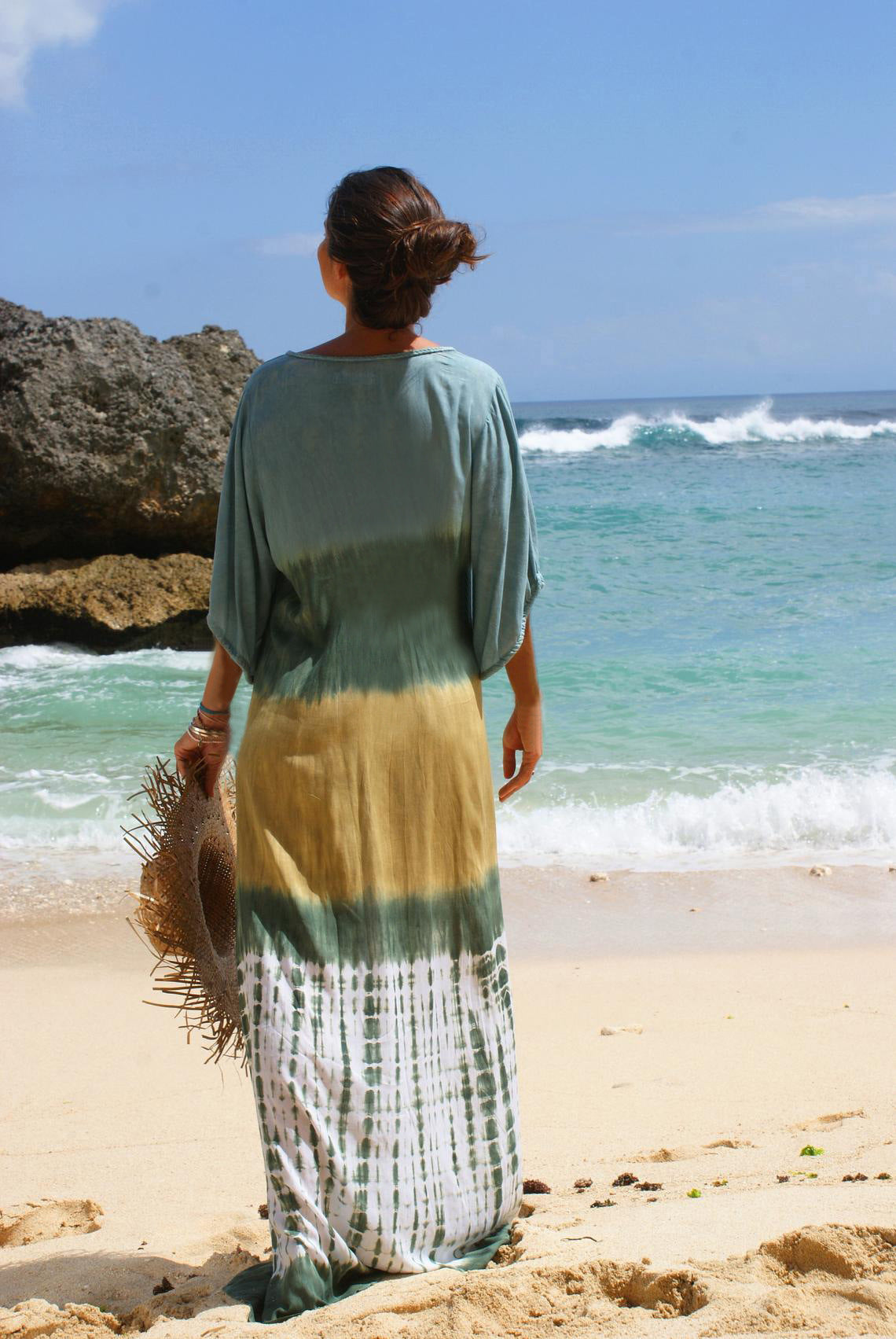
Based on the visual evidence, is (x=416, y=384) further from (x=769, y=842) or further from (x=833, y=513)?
(x=833, y=513)

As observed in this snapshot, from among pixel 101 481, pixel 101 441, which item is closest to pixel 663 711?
pixel 101 481

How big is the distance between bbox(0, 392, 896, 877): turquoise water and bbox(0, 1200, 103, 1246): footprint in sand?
6.90 feet

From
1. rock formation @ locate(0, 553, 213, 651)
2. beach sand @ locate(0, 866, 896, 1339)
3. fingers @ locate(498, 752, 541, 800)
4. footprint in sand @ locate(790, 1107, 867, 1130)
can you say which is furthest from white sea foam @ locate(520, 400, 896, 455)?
fingers @ locate(498, 752, 541, 800)

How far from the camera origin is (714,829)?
6.58 meters

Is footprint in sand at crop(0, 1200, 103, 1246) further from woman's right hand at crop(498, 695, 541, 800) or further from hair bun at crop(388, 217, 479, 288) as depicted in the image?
hair bun at crop(388, 217, 479, 288)

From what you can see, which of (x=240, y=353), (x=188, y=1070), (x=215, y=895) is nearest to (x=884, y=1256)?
(x=215, y=895)

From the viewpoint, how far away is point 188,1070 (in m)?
4.01

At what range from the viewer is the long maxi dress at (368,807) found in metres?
2.22

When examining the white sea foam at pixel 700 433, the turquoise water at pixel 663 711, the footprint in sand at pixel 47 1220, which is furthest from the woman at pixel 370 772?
the white sea foam at pixel 700 433

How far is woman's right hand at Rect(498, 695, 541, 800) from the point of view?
2.45 metres

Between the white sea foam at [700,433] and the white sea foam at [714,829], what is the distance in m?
34.6

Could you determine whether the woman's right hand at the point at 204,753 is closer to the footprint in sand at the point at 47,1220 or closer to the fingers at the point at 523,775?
the fingers at the point at 523,775

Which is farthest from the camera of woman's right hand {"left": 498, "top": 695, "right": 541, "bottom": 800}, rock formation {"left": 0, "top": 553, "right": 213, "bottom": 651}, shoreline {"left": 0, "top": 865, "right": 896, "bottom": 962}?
rock formation {"left": 0, "top": 553, "right": 213, "bottom": 651}

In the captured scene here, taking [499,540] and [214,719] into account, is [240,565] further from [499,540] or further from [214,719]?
[499,540]
